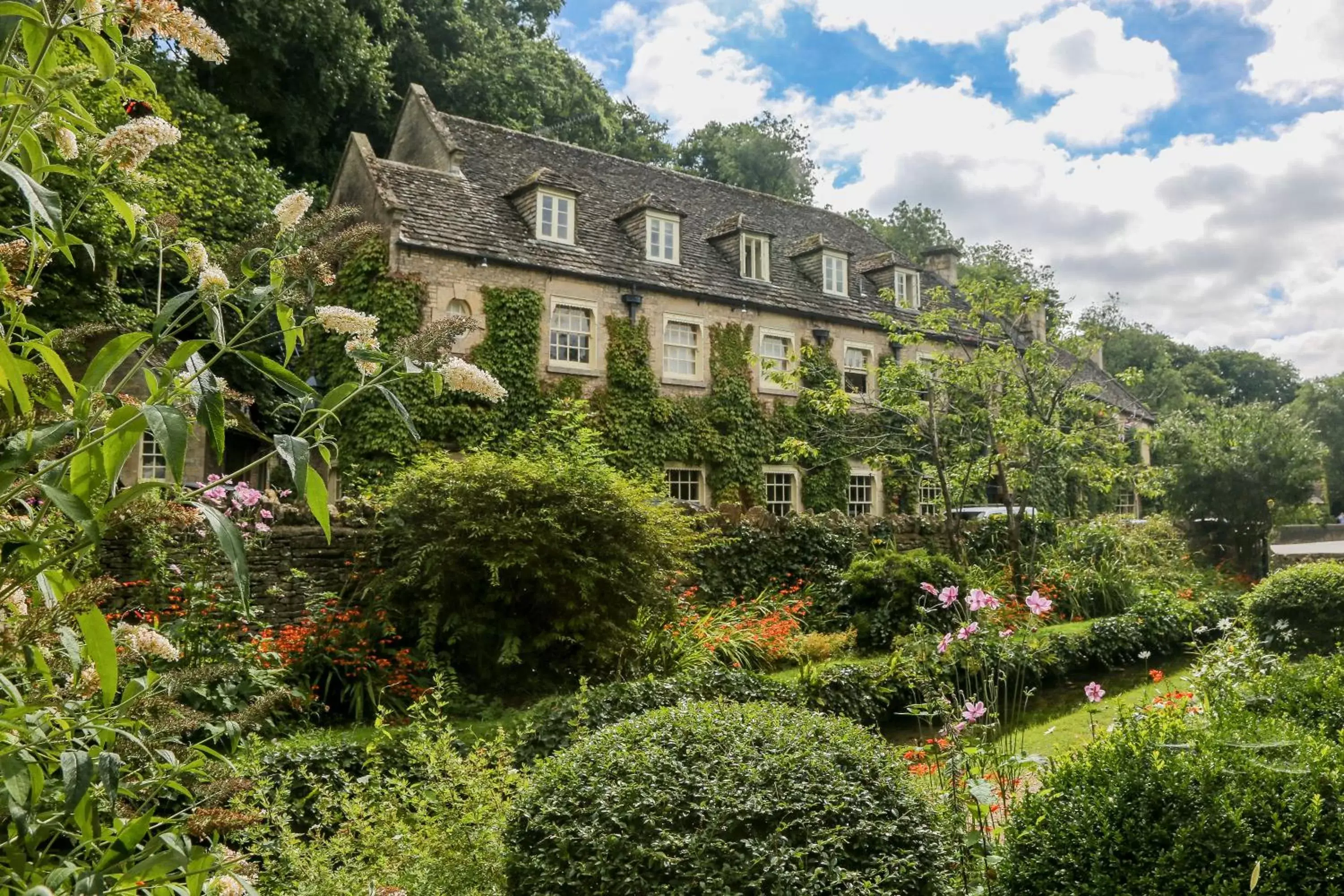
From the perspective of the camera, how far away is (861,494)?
23406mm

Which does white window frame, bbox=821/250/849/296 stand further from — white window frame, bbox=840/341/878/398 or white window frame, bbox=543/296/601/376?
white window frame, bbox=543/296/601/376

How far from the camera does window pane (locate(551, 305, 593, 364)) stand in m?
19.0

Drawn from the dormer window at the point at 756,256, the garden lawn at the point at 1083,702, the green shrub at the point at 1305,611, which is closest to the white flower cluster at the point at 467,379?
the garden lawn at the point at 1083,702

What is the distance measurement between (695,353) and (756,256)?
3.51 m

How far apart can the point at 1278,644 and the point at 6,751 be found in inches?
502

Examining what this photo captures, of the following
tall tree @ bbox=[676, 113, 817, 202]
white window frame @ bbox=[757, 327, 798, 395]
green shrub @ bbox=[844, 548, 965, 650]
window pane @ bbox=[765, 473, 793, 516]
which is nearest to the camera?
green shrub @ bbox=[844, 548, 965, 650]

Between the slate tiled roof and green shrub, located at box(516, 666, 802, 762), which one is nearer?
green shrub, located at box(516, 666, 802, 762)

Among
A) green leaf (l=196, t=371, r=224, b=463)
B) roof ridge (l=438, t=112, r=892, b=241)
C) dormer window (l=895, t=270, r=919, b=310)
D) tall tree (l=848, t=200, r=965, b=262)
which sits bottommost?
green leaf (l=196, t=371, r=224, b=463)

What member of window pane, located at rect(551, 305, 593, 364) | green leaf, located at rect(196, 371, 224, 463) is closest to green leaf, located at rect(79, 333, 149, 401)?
green leaf, located at rect(196, 371, 224, 463)

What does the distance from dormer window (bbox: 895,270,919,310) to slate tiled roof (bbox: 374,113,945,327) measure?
11.6 inches

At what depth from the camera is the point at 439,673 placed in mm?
8375

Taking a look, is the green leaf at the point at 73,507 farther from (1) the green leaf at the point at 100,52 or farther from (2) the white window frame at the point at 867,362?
(2) the white window frame at the point at 867,362

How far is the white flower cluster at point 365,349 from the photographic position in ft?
8.04

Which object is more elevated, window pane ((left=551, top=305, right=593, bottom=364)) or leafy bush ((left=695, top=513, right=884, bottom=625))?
window pane ((left=551, top=305, right=593, bottom=364))
